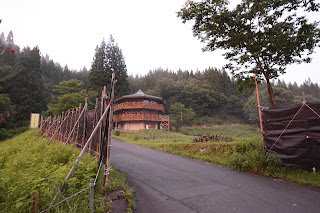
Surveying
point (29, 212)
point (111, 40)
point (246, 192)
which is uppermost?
point (111, 40)

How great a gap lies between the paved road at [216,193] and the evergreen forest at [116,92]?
23.9 meters

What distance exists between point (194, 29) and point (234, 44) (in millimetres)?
1908

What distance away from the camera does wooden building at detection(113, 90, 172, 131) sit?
100 ft

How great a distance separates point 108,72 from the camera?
4247 centimetres

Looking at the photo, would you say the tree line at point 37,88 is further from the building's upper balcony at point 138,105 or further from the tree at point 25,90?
the building's upper balcony at point 138,105

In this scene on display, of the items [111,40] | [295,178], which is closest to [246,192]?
[295,178]

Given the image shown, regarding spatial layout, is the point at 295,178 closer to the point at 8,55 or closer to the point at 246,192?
the point at 246,192

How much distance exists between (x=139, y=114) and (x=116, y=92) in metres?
10.8

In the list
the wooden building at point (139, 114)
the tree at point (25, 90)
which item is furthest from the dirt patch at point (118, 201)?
the tree at point (25, 90)

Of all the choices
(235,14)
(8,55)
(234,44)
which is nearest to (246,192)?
(234,44)

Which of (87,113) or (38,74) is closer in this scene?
(87,113)

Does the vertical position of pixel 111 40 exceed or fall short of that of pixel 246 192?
it exceeds it

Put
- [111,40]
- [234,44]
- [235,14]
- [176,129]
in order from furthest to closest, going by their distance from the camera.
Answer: [111,40]
[176,129]
[234,44]
[235,14]

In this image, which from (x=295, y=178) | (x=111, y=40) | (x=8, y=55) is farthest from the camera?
(x=111, y=40)
